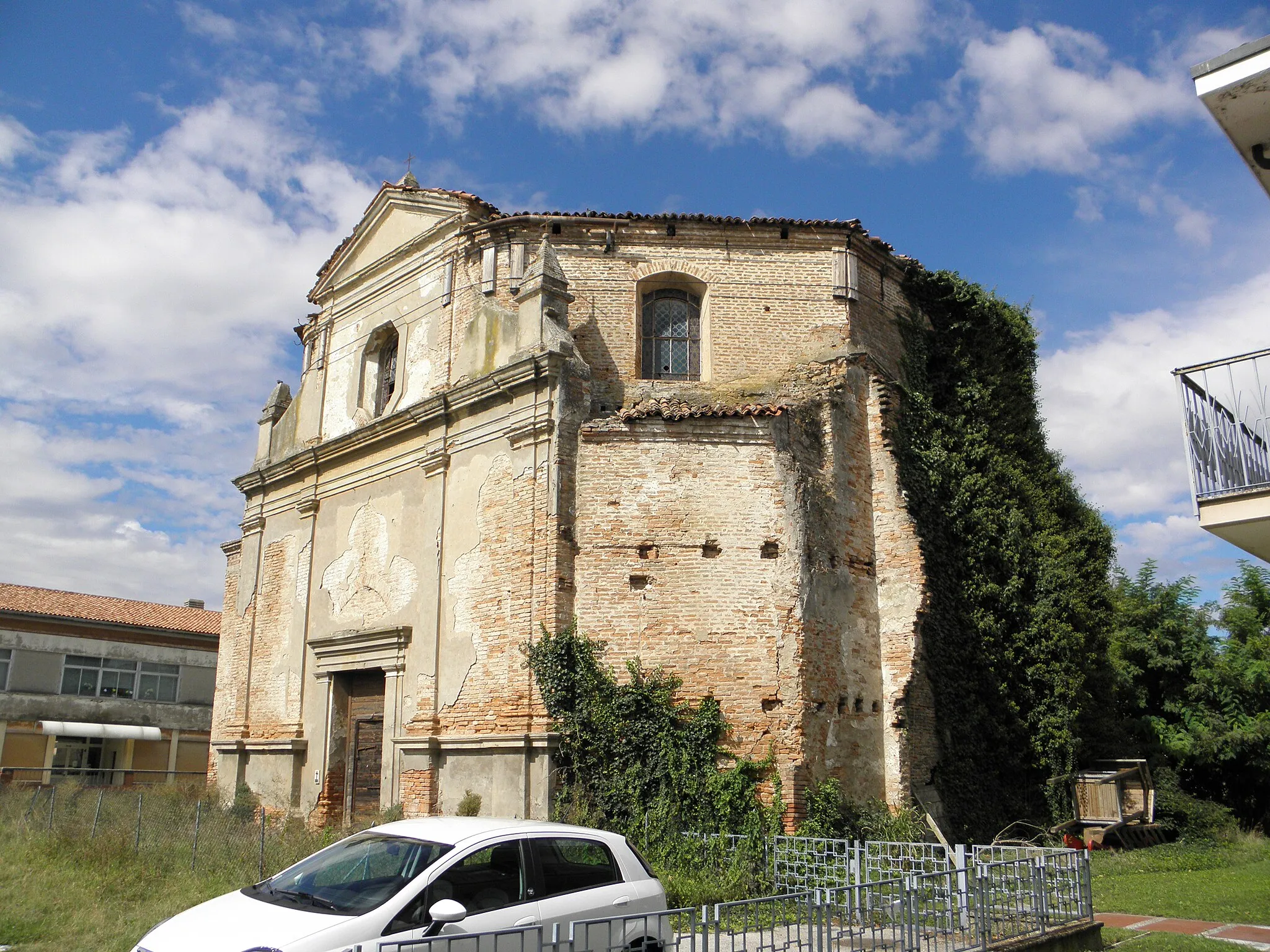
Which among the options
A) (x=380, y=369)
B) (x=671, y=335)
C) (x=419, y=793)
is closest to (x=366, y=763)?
(x=419, y=793)

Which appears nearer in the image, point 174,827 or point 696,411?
point 174,827

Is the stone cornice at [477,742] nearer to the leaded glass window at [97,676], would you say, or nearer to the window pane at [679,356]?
the window pane at [679,356]

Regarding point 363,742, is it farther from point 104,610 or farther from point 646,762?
point 104,610

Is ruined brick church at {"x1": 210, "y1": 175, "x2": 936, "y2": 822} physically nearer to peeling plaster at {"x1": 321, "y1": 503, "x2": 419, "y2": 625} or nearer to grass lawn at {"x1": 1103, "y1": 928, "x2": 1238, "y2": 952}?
peeling plaster at {"x1": 321, "y1": 503, "x2": 419, "y2": 625}

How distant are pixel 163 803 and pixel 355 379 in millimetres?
8499

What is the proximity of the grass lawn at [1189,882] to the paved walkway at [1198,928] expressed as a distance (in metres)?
0.25

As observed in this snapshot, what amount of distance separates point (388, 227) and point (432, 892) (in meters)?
15.9

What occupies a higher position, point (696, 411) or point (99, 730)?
point (696, 411)

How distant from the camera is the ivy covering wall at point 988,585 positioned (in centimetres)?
1562

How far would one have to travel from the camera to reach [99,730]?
31578mm

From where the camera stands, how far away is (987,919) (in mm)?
8867

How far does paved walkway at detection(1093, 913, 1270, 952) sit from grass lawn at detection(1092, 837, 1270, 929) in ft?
0.83

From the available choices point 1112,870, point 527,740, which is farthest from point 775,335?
point 1112,870

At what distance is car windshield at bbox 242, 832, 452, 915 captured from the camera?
642 centimetres
